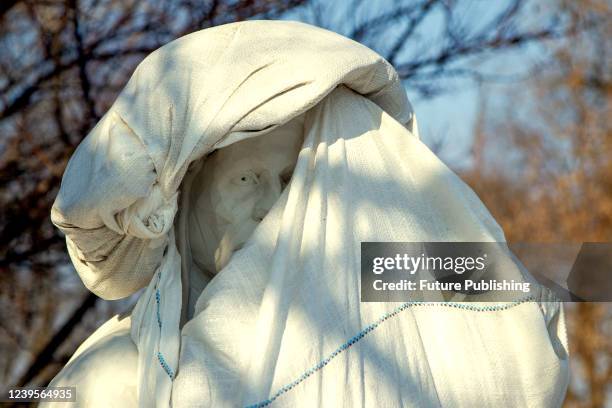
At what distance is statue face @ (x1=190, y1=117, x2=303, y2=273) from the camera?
6.91 ft

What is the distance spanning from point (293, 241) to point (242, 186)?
0.75 feet

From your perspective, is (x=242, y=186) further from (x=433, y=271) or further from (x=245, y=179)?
(x=433, y=271)

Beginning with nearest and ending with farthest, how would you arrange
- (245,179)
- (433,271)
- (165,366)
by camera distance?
(165,366)
(433,271)
(245,179)

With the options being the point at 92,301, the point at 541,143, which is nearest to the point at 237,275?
the point at 92,301

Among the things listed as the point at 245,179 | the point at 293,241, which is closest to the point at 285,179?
the point at 245,179

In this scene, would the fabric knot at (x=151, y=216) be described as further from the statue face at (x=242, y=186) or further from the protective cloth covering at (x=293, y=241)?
the statue face at (x=242, y=186)

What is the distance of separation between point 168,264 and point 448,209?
47 centimetres

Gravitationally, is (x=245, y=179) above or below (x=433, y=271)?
above

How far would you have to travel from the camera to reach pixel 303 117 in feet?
6.95

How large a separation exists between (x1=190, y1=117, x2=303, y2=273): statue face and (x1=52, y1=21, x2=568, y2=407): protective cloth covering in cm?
6

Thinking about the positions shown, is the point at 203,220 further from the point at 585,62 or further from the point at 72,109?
the point at 585,62

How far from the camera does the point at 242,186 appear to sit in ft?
6.95

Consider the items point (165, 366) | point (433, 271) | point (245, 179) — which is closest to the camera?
point (165, 366)

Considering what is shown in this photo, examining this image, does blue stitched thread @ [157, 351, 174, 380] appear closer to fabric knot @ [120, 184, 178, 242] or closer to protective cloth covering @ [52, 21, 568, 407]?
protective cloth covering @ [52, 21, 568, 407]
